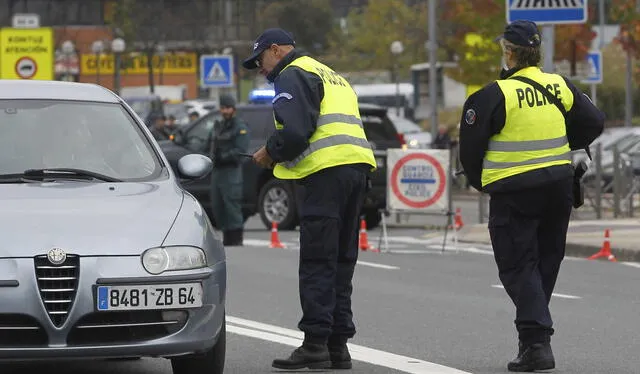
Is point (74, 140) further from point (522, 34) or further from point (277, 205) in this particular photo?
point (277, 205)

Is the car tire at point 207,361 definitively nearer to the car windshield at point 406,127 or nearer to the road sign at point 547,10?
the road sign at point 547,10

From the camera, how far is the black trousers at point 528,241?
9086mm

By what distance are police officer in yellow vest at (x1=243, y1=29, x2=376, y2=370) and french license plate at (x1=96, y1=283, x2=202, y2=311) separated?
44.7 inches

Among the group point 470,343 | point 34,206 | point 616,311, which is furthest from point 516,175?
point 616,311

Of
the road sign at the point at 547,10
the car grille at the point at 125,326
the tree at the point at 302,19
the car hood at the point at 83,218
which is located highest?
the tree at the point at 302,19

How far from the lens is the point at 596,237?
20375mm

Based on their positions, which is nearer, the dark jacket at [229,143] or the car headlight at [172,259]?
the car headlight at [172,259]

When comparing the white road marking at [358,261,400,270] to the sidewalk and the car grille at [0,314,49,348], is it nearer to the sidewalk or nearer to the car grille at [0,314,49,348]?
the sidewalk

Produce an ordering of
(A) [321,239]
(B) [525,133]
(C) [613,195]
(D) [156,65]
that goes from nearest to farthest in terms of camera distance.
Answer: (A) [321,239] < (B) [525,133] < (C) [613,195] < (D) [156,65]

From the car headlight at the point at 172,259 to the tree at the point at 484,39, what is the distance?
30.7 meters

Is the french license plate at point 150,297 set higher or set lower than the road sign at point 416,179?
higher

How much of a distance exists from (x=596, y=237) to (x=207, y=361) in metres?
12.5

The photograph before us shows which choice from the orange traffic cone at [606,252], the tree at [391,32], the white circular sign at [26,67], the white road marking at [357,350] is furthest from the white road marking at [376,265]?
the tree at [391,32]

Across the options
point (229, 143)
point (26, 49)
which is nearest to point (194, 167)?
point (229, 143)
